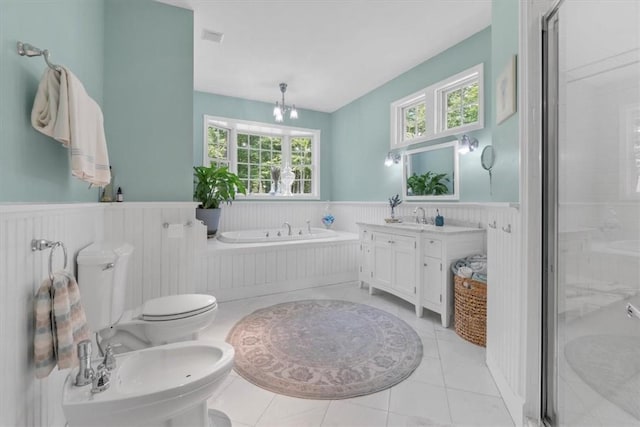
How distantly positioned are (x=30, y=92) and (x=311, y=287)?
3.02 m

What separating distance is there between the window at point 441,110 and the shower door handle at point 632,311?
2207 mm

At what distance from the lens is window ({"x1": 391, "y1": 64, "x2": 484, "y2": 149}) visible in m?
2.84

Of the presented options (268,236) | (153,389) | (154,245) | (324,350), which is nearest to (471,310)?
(324,350)

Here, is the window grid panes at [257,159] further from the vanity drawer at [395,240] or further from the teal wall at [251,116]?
the vanity drawer at [395,240]

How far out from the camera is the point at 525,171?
1.36 meters

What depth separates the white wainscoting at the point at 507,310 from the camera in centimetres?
140

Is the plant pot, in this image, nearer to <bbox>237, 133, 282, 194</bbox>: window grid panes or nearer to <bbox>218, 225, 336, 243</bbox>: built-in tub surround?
<bbox>218, 225, 336, 243</bbox>: built-in tub surround

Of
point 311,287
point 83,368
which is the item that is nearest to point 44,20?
point 83,368

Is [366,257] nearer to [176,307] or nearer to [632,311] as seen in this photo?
[176,307]

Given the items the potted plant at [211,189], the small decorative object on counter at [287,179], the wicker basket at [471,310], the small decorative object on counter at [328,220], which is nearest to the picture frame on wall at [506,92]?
the wicker basket at [471,310]

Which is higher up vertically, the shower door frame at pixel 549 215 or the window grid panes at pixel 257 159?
the window grid panes at pixel 257 159

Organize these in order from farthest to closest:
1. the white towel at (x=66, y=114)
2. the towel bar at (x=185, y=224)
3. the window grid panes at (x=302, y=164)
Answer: the window grid panes at (x=302, y=164) → the towel bar at (x=185, y=224) → the white towel at (x=66, y=114)

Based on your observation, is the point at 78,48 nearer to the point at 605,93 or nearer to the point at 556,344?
the point at 605,93

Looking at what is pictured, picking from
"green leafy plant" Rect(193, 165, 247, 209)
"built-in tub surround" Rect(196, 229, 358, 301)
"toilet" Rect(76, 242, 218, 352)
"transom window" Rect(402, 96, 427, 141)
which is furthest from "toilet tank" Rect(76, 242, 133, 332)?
"transom window" Rect(402, 96, 427, 141)
